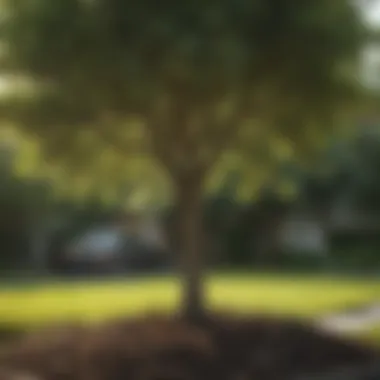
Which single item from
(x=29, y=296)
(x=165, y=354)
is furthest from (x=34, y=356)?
(x=165, y=354)

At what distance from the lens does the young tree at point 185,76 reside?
5.98ft

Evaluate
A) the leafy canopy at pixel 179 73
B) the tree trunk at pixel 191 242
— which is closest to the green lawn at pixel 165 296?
the tree trunk at pixel 191 242

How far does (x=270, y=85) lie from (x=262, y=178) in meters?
0.23

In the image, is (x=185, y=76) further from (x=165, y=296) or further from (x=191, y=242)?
(x=165, y=296)

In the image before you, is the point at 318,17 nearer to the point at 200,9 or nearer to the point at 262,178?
the point at 200,9

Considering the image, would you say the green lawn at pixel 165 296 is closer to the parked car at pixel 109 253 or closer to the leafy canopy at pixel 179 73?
the parked car at pixel 109 253

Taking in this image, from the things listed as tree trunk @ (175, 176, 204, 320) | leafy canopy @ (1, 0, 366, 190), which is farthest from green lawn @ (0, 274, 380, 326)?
leafy canopy @ (1, 0, 366, 190)

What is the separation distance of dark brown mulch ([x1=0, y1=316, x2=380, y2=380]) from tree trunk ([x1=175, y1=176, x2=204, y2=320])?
0.05 m

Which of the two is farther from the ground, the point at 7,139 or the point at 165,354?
the point at 7,139

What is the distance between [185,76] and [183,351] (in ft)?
2.17

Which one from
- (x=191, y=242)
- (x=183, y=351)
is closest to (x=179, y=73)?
(x=191, y=242)

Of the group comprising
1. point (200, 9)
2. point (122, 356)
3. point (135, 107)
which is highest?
point (200, 9)

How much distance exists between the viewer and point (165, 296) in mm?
1958

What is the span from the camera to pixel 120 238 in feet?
6.40
